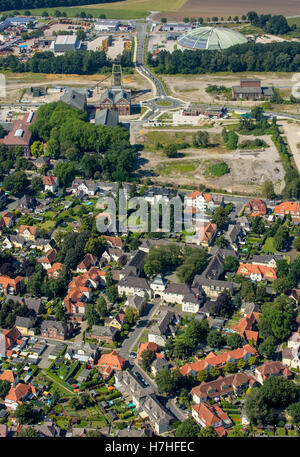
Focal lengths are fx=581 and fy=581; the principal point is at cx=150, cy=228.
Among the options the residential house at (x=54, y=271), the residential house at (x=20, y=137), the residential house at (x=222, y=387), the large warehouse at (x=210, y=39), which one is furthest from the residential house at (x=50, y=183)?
the large warehouse at (x=210, y=39)

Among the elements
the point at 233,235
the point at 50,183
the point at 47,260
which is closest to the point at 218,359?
the point at 233,235

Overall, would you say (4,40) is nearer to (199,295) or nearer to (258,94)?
(258,94)

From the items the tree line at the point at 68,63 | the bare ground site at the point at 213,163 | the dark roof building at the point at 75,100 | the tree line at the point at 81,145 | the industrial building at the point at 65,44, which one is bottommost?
the bare ground site at the point at 213,163

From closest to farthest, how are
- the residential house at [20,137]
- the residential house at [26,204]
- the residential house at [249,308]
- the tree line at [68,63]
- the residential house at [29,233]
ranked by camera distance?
the residential house at [249,308] → the residential house at [29,233] → the residential house at [26,204] → the residential house at [20,137] → the tree line at [68,63]

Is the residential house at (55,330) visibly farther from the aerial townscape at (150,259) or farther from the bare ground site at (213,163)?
the bare ground site at (213,163)

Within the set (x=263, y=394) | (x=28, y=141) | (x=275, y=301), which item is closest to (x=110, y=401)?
(x=263, y=394)

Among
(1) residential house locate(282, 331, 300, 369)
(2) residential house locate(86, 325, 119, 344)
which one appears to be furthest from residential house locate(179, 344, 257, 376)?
(2) residential house locate(86, 325, 119, 344)
